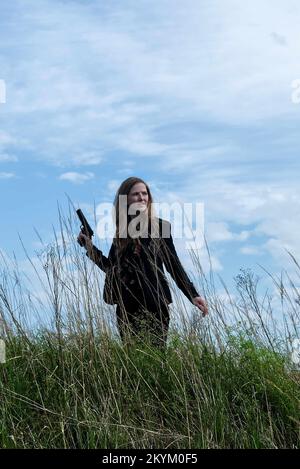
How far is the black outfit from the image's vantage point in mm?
6078

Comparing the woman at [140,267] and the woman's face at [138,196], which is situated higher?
the woman's face at [138,196]

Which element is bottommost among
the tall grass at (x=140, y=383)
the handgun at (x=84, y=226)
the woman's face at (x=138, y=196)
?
the tall grass at (x=140, y=383)

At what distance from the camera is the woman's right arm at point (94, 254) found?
6179mm

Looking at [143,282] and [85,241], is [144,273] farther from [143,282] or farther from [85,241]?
[85,241]

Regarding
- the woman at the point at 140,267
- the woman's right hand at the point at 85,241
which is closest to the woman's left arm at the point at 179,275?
the woman at the point at 140,267

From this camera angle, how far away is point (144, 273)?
6324mm

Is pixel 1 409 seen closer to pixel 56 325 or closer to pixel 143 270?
pixel 56 325

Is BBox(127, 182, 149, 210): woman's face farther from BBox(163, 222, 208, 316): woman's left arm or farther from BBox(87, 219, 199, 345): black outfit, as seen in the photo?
BBox(163, 222, 208, 316): woman's left arm

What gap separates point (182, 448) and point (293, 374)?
1.14 metres

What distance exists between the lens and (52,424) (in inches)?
198

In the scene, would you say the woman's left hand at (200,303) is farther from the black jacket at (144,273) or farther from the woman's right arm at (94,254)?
the woman's right arm at (94,254)
